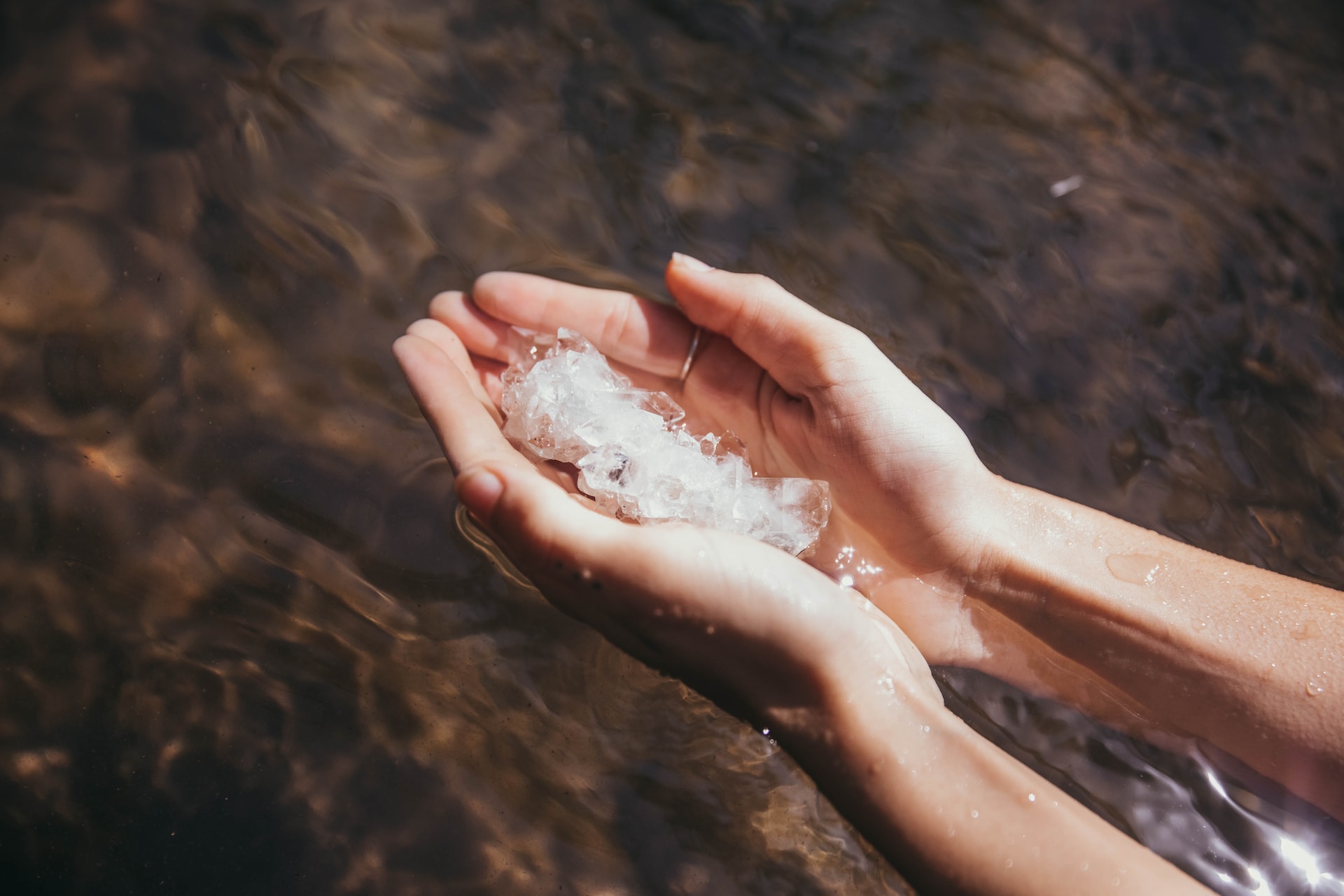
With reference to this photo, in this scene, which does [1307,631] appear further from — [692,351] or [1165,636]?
[692,351]

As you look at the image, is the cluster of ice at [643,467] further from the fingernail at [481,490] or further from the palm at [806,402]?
the fingernail at [481,490]

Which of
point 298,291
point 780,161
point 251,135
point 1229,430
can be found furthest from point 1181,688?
point 251,135

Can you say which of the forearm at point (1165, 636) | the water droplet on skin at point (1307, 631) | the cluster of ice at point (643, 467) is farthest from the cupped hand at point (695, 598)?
the water droplet on skin at point (1307, 631)

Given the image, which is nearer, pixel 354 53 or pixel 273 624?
pixel 273 624

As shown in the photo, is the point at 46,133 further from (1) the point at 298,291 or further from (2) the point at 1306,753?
(2) the point at 1306,753

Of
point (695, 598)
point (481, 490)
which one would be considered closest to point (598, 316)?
point (481, 490)

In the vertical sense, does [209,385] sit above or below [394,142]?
below

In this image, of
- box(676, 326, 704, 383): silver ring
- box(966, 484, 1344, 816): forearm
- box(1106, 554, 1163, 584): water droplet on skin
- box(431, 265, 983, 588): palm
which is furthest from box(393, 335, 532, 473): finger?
box(1106, 554, 1163, 584): water droplet on skin
